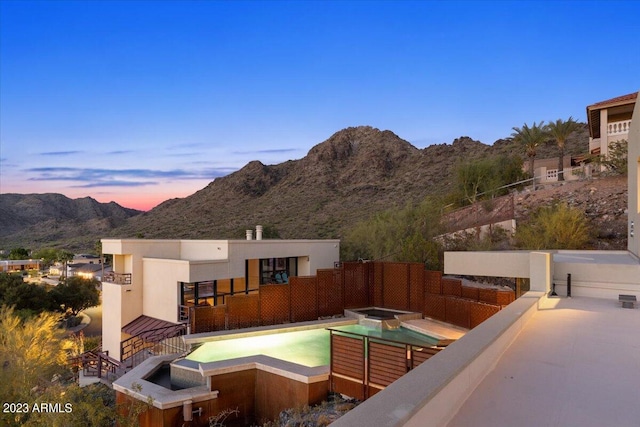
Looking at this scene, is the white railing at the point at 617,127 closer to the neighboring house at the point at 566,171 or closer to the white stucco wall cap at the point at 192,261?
the neighboring house at the point at 566,171

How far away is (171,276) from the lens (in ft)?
Result: 48.1

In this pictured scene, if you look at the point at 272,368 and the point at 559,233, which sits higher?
the point at 559,233

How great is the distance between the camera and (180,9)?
24391mm

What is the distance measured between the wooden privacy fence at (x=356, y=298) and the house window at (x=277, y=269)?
11.0ft

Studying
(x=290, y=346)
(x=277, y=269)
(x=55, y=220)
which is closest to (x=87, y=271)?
(x=277, y=269)

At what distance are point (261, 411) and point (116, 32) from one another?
84.7 feet

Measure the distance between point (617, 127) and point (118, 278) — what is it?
27.4m

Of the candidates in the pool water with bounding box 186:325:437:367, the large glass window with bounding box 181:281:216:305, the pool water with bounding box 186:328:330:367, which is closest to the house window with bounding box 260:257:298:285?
the large glass window with bounding box 181:281:216:305

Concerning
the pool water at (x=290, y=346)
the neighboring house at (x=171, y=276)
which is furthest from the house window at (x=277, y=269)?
the pool water at (x=290, y=346)

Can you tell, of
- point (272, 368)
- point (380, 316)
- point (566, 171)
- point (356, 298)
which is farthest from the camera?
point (566, 171)

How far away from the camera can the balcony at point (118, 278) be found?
1567cm

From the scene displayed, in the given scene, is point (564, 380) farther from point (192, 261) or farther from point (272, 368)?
point (192, 261)

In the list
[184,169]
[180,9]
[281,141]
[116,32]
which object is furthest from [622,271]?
[184,169]

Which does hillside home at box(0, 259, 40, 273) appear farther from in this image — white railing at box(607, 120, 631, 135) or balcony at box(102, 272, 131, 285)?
white railing at box(607, 120, 631, 135)
